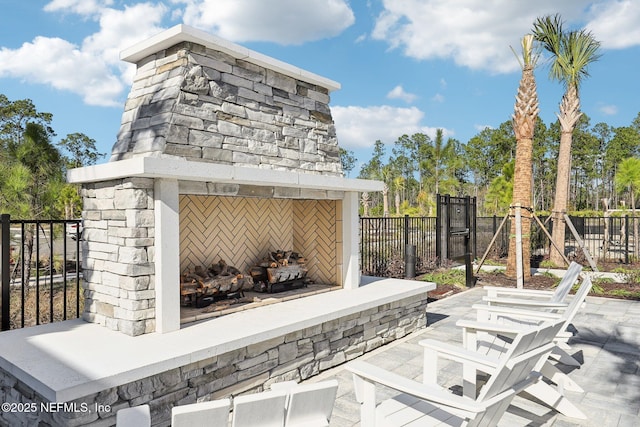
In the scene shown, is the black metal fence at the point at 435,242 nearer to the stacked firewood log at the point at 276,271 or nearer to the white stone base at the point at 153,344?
the stacked firewood log at the point at 276,271

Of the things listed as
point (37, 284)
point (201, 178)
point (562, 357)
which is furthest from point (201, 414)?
point (562, 357)

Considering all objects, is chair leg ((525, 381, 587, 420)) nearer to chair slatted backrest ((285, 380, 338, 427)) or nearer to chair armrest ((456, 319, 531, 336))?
chair armrest ((456, 319, 531, 336))

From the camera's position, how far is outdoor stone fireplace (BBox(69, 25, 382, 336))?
3461mm

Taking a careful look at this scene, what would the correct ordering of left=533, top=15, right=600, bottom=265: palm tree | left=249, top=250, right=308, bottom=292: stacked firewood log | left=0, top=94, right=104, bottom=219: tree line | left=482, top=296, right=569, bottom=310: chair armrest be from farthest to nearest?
left=533, top=15, right=600, bottom=265: palm tree
left=0, top=94, right=104, bottom=219: tree line
left=249, top=250, right=308, bottom=292: stacked firewood log
left=482, top=296, right=569, bottom=310: chair armrest

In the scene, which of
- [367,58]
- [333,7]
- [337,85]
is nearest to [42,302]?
[337,85]

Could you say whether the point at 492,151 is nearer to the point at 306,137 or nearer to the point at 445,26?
the point at 445,26

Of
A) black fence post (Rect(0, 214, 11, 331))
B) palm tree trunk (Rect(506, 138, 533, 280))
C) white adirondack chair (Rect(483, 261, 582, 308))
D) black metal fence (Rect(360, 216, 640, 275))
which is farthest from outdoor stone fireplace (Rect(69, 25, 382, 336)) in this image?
palm tree trunk (Rect(506, 138, 533, 280))

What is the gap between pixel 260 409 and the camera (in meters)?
1.72

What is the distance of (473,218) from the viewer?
11.8 metres

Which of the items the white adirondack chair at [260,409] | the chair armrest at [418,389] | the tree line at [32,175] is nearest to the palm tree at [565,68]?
the chair armrest at [418,389]

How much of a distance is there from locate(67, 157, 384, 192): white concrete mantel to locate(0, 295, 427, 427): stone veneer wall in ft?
5.00

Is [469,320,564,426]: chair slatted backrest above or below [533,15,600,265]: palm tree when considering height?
below

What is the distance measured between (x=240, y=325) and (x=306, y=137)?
2.55m

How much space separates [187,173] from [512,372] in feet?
9.23
